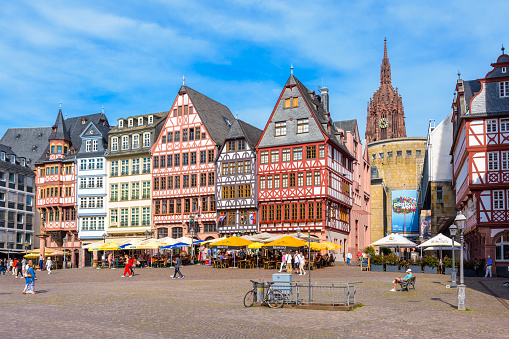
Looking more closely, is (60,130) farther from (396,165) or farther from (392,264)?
(396,165)

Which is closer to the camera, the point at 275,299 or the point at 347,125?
the point at 275,299

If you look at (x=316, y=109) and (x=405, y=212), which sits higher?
(x=316, y=109)

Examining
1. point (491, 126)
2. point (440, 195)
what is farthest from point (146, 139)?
point (491, 126)

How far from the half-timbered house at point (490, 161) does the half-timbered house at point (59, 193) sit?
42028mm

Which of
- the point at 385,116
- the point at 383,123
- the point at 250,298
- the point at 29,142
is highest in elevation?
the point at 385,116

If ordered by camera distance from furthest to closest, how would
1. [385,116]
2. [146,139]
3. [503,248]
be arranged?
[385,116] < [146,139] < [503,248]

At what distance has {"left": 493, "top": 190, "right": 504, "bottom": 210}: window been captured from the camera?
44.2 m

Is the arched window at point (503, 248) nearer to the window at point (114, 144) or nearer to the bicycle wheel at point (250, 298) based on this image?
the bicycle wheel at point (250, 298)

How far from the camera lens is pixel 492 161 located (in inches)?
1769

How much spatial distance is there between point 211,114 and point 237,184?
1023 centimetres

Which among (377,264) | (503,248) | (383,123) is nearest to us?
(377,264)

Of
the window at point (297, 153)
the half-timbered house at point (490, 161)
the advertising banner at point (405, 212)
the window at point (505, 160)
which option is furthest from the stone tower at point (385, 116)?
the window at point (505, 160)

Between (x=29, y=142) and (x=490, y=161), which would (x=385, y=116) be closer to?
(x=29, y=142)

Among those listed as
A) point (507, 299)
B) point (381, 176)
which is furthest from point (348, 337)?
point (381, 176)
